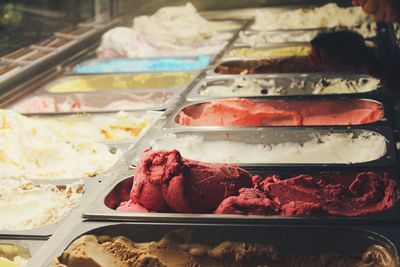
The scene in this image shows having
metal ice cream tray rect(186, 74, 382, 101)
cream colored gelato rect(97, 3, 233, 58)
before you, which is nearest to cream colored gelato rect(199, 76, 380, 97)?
metal ice cream tray rect(186, 74, 382, 101)

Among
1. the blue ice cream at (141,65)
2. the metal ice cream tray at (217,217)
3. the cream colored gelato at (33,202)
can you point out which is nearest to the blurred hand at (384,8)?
the metal ice cream tray at (217,217)

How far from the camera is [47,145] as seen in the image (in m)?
2.57

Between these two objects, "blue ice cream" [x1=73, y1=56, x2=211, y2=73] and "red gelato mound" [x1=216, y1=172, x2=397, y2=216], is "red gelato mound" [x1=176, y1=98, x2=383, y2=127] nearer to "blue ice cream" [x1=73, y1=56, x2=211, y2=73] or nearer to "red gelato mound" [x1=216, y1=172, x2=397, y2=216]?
"red gelato mound" [x1=216, y1=172, x2=397, y2=216]

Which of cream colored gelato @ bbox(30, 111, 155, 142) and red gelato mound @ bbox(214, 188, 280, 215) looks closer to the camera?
red gelato mound @ bbox(214, 188, 280, 215)

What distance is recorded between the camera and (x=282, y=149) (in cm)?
245

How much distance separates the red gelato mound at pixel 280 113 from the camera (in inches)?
110

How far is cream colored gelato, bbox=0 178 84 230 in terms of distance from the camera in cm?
200

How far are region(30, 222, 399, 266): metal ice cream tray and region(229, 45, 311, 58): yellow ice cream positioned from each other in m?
2.71

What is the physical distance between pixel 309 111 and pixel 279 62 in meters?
→ 1.00

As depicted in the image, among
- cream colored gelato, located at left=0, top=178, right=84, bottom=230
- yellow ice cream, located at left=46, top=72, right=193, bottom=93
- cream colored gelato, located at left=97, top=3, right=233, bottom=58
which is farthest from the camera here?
cream colored gelato, located at left=97, top=3, right=233, bottom=58

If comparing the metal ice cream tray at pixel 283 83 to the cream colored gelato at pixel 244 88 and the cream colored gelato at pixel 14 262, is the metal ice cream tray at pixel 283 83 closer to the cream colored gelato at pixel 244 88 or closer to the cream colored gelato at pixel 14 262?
the cream colored gelato at pixel 244 88

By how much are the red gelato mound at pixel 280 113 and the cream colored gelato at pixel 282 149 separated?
0.99 feet

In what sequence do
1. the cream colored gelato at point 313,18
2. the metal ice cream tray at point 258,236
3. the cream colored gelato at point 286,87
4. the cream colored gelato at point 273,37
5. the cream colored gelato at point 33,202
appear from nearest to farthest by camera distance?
the metal ice cream tray at point 258,236 < the cream colored gelato at point 33,202 < the cream colored gelato at point 286,87 < the cream colored gelato at point 273,37 < the cream colored gelato at point 313,18

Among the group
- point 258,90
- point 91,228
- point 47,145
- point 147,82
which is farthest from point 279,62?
point 91,228
